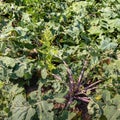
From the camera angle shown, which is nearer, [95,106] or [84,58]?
[95,106]

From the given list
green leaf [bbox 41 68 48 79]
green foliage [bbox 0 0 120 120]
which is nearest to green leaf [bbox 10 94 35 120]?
green foliage [bbox 0 0 120 120]

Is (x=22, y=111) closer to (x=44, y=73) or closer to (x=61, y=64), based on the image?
(x=44, y=73)

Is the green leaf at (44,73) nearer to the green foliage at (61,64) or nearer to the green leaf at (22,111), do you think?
the green foliage at (61,64)

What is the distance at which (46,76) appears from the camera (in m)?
2.57

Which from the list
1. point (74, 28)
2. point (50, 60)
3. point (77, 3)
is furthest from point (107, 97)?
point (77, 3)

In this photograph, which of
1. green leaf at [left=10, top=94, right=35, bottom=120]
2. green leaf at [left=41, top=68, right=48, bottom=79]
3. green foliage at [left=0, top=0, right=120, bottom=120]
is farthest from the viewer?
green leaf at [left=41, top=68, right=48, bottom=79]

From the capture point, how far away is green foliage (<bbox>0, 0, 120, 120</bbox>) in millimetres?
2207

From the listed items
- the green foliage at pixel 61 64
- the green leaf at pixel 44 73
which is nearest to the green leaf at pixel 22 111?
the green foliage at pixel 61 64

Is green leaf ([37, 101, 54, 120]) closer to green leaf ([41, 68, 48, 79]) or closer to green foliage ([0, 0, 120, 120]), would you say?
green foliage ([0, 0, 120, 120])

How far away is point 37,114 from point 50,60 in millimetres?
742

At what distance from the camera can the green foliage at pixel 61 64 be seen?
7.24ft

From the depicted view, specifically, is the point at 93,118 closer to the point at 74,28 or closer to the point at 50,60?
the point at 50,60

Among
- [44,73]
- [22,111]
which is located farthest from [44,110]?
[44,73]

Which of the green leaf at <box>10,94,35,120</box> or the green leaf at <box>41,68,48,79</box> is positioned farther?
the green leaf at <box>41,68,48,79</box>
